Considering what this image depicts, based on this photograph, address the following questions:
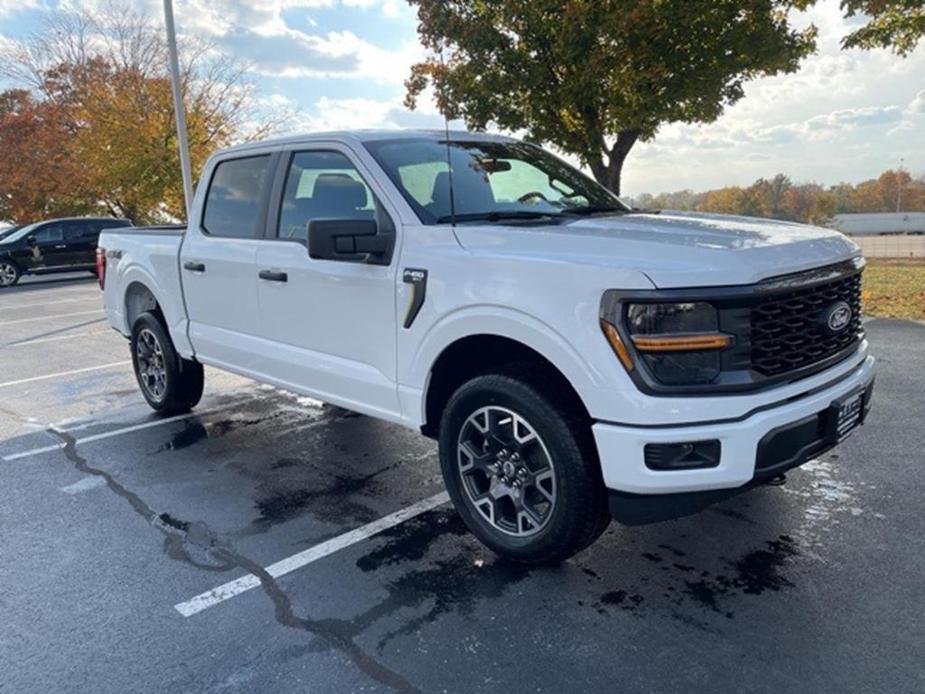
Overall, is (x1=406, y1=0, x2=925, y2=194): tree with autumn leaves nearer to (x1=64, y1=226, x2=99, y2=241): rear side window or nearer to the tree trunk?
the tree trunk

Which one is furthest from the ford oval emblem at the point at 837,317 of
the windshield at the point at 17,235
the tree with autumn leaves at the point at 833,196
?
the tree with autumn leaves at the point at 833,196

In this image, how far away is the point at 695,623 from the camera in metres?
2.80

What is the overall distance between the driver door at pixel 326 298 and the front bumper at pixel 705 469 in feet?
4.49

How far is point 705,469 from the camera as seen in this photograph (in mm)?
2668

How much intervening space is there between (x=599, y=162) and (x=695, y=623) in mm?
11289

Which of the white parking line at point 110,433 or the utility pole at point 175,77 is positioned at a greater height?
the utility pole at point 175,77

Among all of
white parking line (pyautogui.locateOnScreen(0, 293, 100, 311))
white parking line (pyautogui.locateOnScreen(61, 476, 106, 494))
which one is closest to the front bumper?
white parking line (pyautogui.locateOnScreen(61, 476, 106, 494))

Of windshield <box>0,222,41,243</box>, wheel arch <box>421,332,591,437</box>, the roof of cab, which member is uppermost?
windshield <box>0,222,41,243</box>

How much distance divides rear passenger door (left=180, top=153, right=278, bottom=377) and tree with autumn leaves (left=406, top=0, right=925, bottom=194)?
6.43 meters

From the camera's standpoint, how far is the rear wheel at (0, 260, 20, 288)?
19.2 m

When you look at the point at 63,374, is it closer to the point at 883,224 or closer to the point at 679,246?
the point at 679,246

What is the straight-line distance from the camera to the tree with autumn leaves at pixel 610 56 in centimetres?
1051

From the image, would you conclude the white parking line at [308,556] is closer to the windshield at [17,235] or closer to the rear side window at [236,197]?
the rear side window at [236,197]

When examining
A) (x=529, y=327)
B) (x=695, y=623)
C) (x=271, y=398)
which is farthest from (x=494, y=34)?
(x=695, y=623)
